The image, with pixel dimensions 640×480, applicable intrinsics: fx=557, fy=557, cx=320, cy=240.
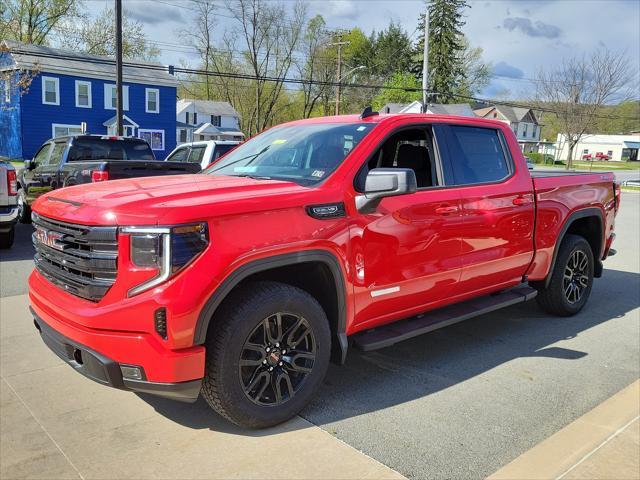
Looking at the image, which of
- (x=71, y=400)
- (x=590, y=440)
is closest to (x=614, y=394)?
(x=590, y=440)

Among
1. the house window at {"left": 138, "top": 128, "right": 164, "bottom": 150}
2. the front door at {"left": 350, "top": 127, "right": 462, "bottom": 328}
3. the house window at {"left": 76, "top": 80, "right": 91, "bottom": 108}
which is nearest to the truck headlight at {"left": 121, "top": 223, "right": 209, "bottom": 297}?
the front door at {"left": 350, "top": 127, "right": 462, "bottom": 328}

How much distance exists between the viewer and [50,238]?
3.35 meters

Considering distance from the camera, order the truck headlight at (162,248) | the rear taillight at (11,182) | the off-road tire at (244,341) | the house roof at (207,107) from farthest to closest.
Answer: the house roof at (207,107), the rear taillight at (11,182), the off-road tire at (244,341), the truck headlight at (162,248)

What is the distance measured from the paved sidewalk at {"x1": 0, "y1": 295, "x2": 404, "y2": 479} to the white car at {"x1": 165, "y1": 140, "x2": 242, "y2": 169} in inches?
320

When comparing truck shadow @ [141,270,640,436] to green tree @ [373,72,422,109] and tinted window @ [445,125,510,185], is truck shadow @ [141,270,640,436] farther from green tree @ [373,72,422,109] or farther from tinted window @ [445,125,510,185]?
green tree @ [373,72,422,109]

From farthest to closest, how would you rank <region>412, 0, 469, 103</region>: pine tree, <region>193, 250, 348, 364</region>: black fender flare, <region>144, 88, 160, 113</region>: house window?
<region>412, 0, 469, 103</region>: pine tree < <region>144, 88, 160, 113</region>: house window < <region>193, 250, 348, 364</region>: black fender flare

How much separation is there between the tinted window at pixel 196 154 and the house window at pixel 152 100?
28.5m

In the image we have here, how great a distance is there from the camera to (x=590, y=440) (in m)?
3.30

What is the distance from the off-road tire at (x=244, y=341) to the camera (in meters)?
3.07

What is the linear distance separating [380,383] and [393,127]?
1.88 meters

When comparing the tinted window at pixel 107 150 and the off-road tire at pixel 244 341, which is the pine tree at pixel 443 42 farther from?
the off-road tire at pixel 244 341

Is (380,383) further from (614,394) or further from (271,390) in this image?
(614,394)

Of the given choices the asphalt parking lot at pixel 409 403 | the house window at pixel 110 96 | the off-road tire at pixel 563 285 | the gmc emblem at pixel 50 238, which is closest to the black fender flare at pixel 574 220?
the off-road tire at pixel 563 285

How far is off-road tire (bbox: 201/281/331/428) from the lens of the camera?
121 inches
